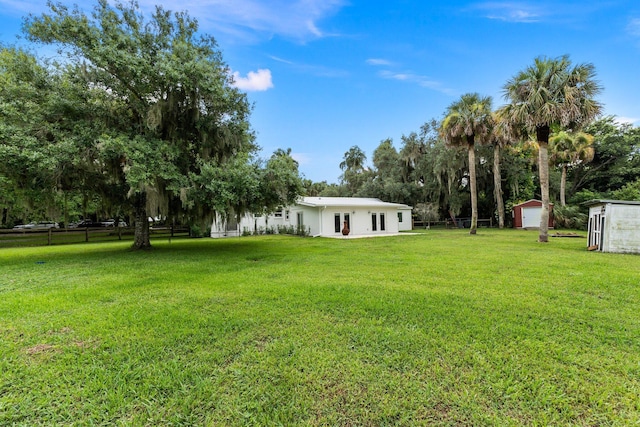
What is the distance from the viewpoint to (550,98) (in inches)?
450

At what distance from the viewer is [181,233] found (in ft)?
65.1

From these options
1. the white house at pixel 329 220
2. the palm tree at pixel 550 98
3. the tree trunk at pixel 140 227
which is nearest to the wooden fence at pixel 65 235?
the white house at pixel 329 220

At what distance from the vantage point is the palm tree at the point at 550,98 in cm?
1097

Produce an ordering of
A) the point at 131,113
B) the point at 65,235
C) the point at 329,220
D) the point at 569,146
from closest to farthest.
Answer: the point at 131,113 → the point at 329,220 → the point at 65,235 → the point at 569,146

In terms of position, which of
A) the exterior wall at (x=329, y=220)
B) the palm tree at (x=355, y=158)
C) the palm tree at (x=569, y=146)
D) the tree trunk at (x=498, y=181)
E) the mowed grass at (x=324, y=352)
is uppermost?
the palm tree at (x=355, y=158)

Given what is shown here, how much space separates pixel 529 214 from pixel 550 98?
11.3 meters

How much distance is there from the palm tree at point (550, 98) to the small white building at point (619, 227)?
2876 millimetres

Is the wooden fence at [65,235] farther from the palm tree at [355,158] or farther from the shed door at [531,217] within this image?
the shed door at [531,217]

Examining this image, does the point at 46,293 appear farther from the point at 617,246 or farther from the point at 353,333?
the point at 617,246

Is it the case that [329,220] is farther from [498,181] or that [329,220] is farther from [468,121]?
[498,181]

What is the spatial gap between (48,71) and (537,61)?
1776 cm

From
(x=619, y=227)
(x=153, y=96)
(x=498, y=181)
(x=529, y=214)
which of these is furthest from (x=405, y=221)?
(x=153, y=96)

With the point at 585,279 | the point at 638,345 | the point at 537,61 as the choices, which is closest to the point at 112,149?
the point at 638,345

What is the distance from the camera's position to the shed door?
64.6ft
